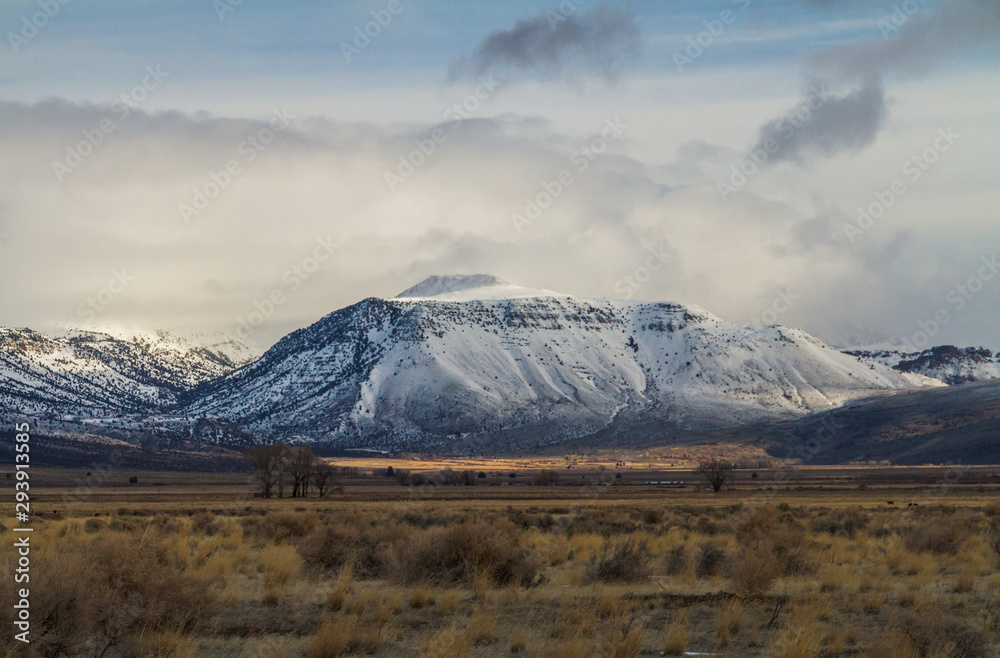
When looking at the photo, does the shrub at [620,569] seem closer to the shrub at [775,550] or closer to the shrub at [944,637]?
the shrub at [775,550]

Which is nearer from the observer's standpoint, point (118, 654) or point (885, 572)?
point (118, 654)

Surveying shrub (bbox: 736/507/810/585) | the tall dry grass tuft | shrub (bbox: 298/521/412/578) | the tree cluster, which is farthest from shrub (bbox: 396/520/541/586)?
the tree cluster

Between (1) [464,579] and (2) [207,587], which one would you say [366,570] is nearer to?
(1) [464,579]

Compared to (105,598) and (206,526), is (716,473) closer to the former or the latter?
(206,526)

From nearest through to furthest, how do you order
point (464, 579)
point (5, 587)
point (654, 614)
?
point (5, 587), point (654, 614), point (464, 579)

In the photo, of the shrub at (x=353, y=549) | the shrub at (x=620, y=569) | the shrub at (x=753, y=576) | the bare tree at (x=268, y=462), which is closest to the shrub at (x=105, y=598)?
the shrub at (x=353, y=549)

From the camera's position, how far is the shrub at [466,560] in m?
21.3

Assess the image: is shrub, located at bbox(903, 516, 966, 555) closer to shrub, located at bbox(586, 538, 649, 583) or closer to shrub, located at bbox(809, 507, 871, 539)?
shrub, located at bbox(809, 507, 871, 539)

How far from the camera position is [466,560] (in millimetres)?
21203

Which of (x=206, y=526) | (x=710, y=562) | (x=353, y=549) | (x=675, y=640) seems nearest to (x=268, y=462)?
(x=206, y=526)

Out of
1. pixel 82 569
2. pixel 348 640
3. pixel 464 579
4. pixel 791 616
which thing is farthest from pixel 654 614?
pixel 82 569

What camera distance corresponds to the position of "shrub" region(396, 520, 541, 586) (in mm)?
21328

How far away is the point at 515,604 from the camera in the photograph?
19156mm

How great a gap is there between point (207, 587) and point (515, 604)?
5873 mm
